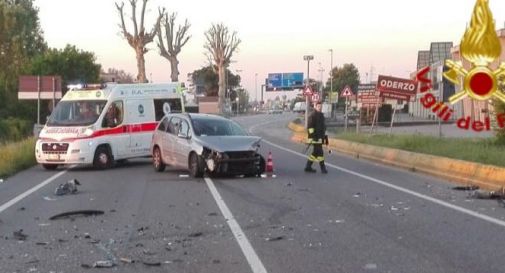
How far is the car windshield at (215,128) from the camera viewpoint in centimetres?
1837

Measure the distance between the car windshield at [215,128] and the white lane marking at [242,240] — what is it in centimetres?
419

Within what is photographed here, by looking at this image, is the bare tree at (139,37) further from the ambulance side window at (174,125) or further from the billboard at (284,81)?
the billboard at (284,81)

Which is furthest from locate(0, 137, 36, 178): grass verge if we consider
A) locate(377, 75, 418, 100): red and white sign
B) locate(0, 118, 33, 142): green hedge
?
locate(377, 75, 418, 100): red and white sign

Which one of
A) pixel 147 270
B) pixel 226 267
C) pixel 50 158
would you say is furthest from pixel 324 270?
pixel 50 158

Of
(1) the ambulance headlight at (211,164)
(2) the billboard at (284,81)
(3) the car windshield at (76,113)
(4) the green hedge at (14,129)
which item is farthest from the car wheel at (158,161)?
(2) the billboard at (284,81)

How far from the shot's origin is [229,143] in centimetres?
1758

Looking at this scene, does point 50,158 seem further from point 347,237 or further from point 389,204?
point 347,237

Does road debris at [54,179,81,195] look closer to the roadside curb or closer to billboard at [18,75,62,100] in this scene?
the roadside curb

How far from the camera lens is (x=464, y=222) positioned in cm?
1084

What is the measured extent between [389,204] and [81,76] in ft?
141

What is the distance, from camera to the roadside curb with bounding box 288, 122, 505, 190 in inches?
611

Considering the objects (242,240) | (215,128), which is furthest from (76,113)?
(242,240)

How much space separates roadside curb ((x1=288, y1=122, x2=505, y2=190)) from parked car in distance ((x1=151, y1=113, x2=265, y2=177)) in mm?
4406

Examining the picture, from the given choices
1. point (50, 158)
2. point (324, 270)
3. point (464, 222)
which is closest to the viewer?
point (324, 270)
